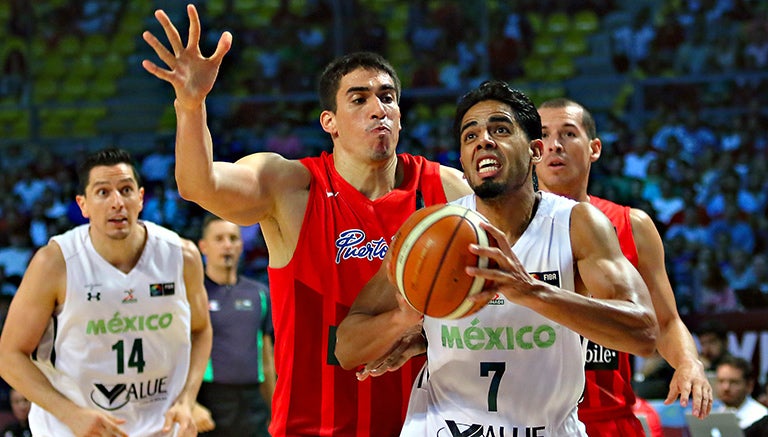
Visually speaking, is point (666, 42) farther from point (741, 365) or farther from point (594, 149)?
point (594, 149)

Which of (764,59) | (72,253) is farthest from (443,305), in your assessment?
(764,59)

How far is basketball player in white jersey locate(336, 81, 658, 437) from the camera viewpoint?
3.59 meters

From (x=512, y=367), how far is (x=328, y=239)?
3.82 ft

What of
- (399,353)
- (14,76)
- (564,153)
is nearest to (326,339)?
(399,353)

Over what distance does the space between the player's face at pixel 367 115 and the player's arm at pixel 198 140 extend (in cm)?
49

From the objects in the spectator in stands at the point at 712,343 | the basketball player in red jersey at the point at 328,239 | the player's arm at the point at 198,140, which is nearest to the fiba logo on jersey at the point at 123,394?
the basketball player in red jersey at the point at 328,239

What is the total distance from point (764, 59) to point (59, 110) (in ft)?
35.1

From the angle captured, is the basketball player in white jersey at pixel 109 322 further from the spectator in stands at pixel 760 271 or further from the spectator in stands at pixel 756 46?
the spectator in stands at pixel 756 46

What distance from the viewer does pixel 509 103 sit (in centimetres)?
386

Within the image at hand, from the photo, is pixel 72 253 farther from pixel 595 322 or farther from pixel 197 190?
pixel 595 322

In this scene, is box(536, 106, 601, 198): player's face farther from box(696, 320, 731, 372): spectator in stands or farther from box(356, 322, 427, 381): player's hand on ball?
box(696, 320, 731, 372): spectator in stands

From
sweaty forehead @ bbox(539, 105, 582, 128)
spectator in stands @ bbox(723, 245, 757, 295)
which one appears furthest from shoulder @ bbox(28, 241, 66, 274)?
spectator in stands @ bbox(723, 245, 757, 295)

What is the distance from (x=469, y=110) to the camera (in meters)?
3.89

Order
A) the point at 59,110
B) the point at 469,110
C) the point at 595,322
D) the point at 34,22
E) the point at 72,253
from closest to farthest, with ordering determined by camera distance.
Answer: the point at 595,322 → the point at 469,110 → the point at 72,253 → the point at 59,110 → the point at 34,22
